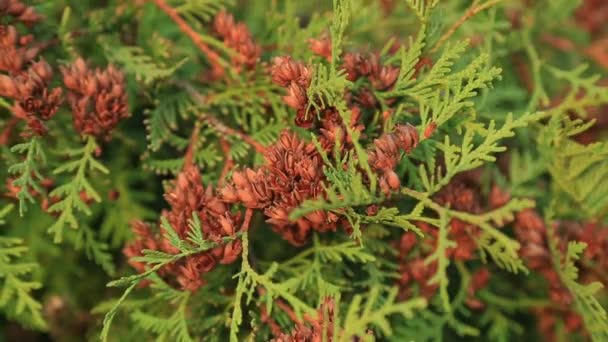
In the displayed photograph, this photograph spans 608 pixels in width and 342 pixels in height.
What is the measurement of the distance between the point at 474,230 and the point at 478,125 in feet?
0.96

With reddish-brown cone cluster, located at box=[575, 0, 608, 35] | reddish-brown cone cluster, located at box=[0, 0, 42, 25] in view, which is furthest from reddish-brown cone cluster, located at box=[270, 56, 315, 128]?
reddish-brown cone cluster, located at box=[575, 0, 608, 35]

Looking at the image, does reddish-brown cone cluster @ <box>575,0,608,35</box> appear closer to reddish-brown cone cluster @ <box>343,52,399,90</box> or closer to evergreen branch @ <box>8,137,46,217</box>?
reddish-brown cone cluster @ <box>343,52,399,90</box>

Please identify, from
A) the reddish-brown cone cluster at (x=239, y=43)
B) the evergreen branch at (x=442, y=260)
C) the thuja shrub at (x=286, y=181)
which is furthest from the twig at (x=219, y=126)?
the evergreen branch at (x=442, y=260)

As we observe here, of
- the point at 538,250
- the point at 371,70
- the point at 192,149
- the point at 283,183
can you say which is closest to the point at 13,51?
the point at 192,149

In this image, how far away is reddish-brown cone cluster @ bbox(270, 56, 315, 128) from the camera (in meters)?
1.27

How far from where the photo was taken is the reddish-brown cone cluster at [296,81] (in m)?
1.27

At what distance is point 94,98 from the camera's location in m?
1.41

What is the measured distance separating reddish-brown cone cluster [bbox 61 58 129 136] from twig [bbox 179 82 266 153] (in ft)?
0.63

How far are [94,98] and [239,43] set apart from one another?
0.36 m

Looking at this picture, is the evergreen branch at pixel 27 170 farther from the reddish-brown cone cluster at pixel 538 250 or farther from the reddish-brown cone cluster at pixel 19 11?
the reddish-brown cone cluster at pixel 538 250

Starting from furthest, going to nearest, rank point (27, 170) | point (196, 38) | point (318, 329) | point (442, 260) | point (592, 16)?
point (592, 16)
point (196, 38)
point (27, 170)
point (318, 329)
point (442, 260)

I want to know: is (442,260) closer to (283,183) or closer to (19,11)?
(283,183)

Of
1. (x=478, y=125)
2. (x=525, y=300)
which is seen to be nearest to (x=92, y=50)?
(x=478, y=125)

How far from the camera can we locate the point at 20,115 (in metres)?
1.36
